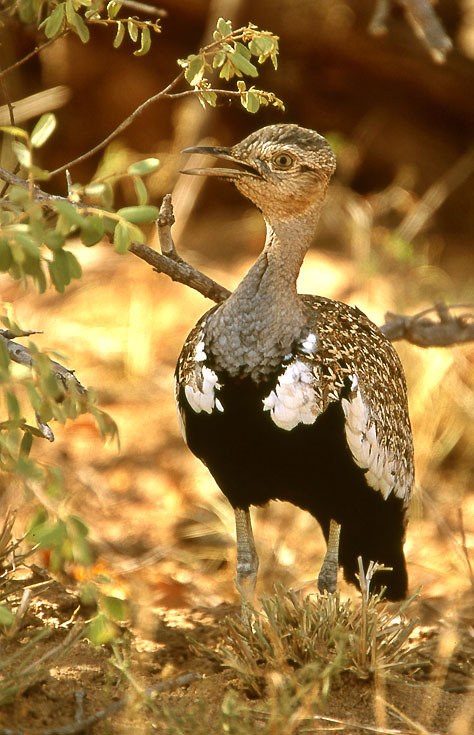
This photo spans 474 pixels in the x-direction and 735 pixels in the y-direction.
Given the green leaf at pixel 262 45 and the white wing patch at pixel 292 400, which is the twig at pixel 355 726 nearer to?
the white wing patch at pixel 292 400

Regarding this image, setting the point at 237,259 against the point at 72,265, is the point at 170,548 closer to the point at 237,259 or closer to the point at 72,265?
the point at 237,259

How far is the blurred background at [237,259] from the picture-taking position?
5496 mm

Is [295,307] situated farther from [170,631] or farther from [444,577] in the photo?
[444,577]

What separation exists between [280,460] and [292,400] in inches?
9.4

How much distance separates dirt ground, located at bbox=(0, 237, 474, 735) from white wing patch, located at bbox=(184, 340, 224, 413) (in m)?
0.69

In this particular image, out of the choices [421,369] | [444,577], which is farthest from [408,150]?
[444,577]

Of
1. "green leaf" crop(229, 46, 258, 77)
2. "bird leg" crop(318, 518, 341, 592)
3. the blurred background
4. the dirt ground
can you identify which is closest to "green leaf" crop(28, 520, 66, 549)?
the dirt ground

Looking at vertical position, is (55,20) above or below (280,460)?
above

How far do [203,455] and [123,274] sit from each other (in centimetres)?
437

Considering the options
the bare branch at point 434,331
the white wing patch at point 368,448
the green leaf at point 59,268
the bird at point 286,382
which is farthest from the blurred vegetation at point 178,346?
the bare branch at point 434,331

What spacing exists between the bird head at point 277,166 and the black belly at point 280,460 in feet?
2.17

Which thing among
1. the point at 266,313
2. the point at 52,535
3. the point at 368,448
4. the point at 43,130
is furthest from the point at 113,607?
the point at 368,448

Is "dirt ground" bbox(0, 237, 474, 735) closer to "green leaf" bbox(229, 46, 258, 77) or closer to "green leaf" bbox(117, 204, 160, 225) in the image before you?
"green leaf" bbox(117, 204, 160, 225)

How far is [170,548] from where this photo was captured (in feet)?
17.9
